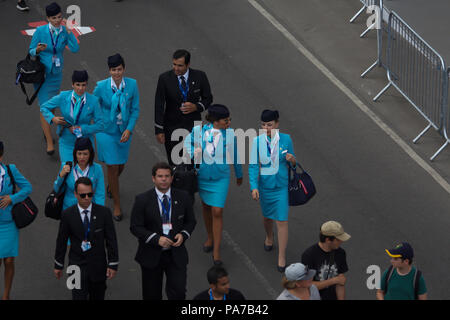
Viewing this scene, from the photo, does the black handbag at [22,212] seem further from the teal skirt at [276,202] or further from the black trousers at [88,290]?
the teal skirt at [276,202]

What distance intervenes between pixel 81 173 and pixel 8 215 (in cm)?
102

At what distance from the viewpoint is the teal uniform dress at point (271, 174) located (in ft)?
42.8

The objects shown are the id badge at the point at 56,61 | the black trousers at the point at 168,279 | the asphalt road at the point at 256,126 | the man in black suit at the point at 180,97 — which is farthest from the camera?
the id badge at the point at 56,61

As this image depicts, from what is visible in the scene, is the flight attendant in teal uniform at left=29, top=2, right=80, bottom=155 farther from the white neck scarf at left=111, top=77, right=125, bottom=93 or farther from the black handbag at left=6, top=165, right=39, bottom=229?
the black handbag at left=6, top=165, right=39, bottom=229

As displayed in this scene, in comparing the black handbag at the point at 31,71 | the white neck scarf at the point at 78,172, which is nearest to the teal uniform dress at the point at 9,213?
the white neck scarf at the point at 78,172

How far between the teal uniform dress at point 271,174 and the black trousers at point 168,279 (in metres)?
1.74

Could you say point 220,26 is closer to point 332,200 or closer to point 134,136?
point 134,136

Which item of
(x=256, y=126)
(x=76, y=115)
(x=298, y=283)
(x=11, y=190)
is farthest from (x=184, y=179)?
(x=256, y=126)

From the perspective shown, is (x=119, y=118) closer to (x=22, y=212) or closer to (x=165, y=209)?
(x=22, y=212)

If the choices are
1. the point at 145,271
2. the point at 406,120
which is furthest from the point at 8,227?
the point at 406,120

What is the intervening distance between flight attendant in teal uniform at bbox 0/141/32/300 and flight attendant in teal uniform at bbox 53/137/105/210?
1.49ft

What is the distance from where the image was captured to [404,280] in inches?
434
